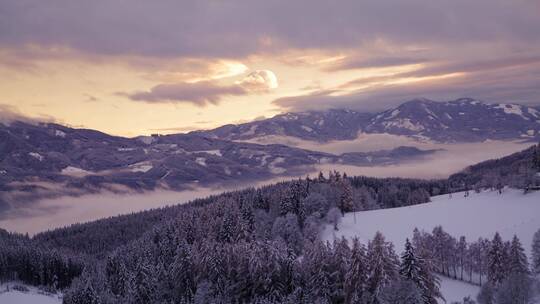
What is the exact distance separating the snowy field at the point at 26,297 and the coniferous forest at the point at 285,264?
1198 cm

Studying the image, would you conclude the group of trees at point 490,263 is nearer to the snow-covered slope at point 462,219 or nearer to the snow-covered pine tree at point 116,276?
the snow-covered slope at point 462,219

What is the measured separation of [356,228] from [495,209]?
37.0 m

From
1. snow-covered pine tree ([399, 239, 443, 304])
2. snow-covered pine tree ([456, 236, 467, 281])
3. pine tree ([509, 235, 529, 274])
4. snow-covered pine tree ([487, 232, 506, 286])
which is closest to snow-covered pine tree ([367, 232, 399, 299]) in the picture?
snow-covered pine tree ([399, 239, 443, 304])

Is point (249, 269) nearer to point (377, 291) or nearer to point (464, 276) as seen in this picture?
point (377, 291)

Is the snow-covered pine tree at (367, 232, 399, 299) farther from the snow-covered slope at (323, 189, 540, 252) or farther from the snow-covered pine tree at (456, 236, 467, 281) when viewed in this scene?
the snow-covered slope at (323, 189, 540, 252)

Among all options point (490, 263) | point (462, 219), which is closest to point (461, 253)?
point (490, 263)

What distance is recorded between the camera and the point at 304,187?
6467 inches

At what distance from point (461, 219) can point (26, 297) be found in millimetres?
114524

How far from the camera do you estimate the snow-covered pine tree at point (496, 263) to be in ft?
295

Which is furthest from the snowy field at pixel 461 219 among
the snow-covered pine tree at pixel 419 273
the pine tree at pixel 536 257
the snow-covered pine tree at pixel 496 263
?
the snow-covered pine tree at pixel 419 273

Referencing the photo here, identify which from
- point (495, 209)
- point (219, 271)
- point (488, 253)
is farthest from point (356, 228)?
point (219, 271)

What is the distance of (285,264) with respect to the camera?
8150 centimetres

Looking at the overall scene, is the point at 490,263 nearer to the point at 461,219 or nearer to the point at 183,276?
the point at 461,219

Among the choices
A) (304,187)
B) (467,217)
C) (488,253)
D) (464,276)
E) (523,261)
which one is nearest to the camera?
(523,261)
